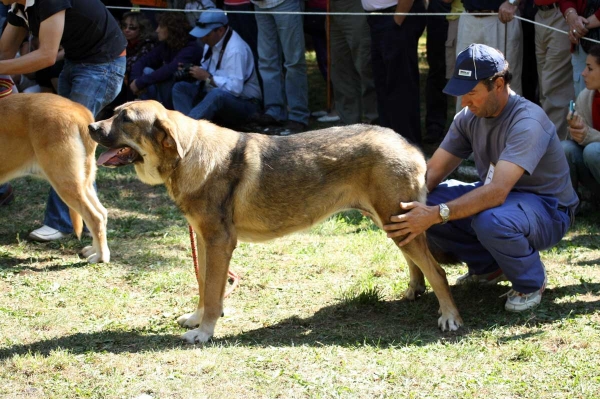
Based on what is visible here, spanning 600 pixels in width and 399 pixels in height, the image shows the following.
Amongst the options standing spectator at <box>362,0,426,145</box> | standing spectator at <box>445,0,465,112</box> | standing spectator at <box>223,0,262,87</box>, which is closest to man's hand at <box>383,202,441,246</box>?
standing spectator at <box>362,0,426,145</box>

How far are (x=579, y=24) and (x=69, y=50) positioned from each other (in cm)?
479

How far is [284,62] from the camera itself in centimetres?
1056

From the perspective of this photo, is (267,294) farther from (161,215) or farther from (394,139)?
(161,215)

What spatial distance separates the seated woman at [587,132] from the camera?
21.9 feet

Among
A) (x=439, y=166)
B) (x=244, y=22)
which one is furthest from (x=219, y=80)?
(x=439, y=166)

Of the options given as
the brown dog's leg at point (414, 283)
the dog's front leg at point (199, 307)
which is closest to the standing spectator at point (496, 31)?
the brown dog's leg at point (414, 283)

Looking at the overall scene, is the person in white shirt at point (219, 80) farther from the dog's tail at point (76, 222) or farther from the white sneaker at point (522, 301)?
the white sneaker at point (522, 301)

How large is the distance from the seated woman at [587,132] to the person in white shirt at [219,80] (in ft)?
14.9

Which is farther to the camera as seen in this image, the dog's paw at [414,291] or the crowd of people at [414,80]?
the dog's paw at [414,291]

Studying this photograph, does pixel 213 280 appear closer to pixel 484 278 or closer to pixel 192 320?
pixel 192 320

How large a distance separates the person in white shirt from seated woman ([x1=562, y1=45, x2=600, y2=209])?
4.54 m

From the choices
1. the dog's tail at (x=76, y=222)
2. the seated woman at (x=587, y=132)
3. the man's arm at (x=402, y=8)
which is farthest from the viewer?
the man's arm at (x=402, y=8)

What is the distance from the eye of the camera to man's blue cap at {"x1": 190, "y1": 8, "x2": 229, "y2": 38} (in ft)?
33.0

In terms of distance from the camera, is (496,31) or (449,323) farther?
(496,31)
